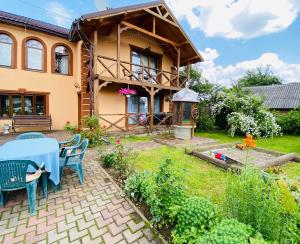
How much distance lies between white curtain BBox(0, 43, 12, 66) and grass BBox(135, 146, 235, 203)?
8.88 metres

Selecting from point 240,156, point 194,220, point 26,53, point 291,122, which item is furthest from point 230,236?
point 291,122

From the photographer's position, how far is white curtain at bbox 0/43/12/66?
895 centimetres

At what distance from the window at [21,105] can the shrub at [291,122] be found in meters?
15.8

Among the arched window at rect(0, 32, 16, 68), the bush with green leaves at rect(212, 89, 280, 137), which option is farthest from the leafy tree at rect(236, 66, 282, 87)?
the arched window at rect(0, 32, 16, 68)

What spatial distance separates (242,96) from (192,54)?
4.66 meters

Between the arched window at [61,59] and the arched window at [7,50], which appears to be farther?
the arched window at [61,59]

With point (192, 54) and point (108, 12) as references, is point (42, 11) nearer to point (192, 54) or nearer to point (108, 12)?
point (108, 12)

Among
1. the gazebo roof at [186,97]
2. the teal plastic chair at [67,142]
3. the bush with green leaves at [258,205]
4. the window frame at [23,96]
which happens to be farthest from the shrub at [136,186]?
the window frame at [23,96]

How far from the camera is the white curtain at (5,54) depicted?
29.4 feet

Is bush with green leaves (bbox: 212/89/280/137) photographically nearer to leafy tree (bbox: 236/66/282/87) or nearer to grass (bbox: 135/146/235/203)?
grass (bbox: 135/146/235/203)

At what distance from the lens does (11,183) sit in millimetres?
2736

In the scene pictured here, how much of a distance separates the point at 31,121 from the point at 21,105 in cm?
113

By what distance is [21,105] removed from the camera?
973 cm

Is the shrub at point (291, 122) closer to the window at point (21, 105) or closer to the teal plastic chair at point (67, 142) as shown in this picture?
the teal plastic chair at point (67, 142)
